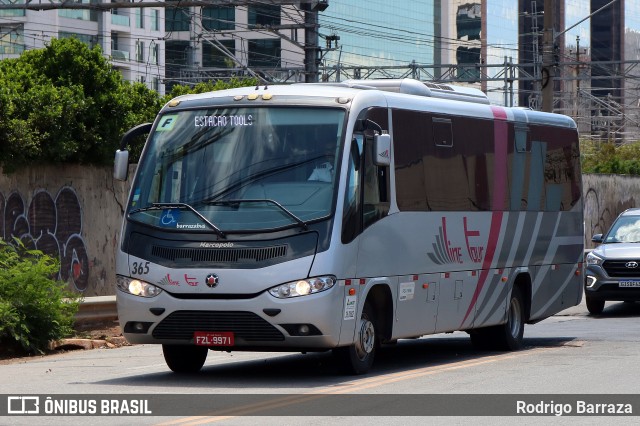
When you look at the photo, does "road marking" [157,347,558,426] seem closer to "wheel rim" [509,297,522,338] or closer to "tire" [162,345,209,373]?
"wheel rim" [509,297,522,338]

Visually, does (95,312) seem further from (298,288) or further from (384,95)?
(298,288)

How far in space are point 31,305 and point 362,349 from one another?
551 centimetres

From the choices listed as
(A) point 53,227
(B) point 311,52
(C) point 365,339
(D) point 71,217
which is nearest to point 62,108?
(A) point 53,227

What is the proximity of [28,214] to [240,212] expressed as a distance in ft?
33.8

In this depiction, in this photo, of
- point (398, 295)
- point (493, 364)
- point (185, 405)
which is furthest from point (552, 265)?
point (185, 405)

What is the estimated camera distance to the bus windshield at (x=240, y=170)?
41.9 ft

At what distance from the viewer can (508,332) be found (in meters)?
17.3

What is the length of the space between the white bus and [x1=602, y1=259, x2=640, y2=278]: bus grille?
8.56 meters

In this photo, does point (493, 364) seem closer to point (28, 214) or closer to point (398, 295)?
point (398, 295)

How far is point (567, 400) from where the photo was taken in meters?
11.4

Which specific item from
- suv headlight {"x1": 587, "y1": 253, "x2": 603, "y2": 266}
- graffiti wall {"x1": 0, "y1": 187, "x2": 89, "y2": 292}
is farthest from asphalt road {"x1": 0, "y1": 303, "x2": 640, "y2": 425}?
suv headlight {"x1": 587, "y1": 253, "x2": 603, "y2": 266}

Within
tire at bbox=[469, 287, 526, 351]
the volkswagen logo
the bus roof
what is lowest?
tire at bbox=[469, 287, 526, 351]

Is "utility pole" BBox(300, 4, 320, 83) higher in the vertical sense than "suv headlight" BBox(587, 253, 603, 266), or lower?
higher

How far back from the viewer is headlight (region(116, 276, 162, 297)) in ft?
42.3
